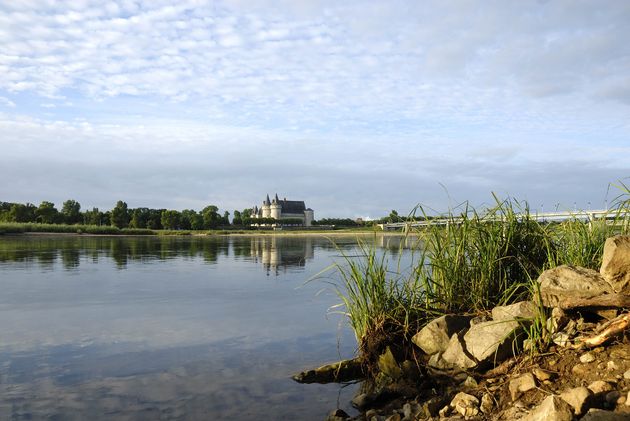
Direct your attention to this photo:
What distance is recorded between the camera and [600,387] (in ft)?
14.7

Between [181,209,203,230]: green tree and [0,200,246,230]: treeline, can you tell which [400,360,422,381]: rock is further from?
[181,209,203,230]: green tree

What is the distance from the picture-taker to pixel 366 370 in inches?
303

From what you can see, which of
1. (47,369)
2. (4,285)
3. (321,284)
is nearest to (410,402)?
(47,369)

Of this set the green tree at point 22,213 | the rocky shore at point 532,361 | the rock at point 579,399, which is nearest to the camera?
the rock at point 579,399

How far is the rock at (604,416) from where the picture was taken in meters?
3.85

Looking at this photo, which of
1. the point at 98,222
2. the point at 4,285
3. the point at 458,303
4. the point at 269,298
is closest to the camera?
the point at 458,303

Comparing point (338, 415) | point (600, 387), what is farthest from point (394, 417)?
point (600, 387)

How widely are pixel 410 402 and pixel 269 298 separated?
9954 mm

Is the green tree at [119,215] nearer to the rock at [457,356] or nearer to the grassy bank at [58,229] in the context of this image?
the grassy bank at [58,229]

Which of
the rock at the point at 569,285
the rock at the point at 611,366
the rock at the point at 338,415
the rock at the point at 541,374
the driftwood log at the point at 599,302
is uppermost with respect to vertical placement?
→ the rock at the point at 569,285

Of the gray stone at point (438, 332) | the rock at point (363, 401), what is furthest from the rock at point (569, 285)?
the rock at point (363, 401)

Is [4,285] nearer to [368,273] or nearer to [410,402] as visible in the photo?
[368,273]

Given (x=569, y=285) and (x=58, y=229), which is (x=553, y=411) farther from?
(x=58, y=229)

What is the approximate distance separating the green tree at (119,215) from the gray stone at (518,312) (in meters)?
122
